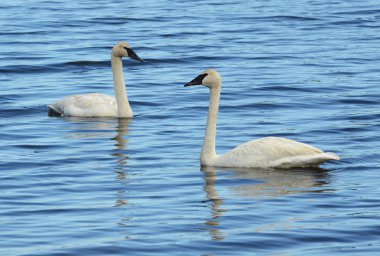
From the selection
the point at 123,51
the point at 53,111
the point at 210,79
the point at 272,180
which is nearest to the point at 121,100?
the point at 123,51

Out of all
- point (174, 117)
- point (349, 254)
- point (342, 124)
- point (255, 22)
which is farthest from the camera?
point (255, 22)

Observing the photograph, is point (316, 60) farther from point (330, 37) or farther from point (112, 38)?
point (112, 38)

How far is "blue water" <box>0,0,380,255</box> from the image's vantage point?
1187 cm

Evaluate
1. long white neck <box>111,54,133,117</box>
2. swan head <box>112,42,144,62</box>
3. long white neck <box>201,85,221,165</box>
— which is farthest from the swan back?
swan head <box>112,42,144,62</box>

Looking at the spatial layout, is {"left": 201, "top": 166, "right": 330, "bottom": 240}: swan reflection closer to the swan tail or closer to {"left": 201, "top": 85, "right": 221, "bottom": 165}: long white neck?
{"left": 201, "top": 85, "right": 221, "bottom": 165}: long white neck

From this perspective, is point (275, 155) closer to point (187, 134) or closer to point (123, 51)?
point (187, 134)

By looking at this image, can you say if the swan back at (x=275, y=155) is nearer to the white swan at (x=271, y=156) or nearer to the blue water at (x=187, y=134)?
the white swan at (x=271, y=156)

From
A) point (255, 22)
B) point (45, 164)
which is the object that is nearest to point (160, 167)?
point (45, 164)

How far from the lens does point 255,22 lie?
31828 millimetres

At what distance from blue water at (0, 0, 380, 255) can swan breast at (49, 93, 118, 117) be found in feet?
0.58

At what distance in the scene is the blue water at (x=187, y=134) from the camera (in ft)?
38.9

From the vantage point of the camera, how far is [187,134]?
1762 centimetres

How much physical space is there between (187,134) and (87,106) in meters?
2.14

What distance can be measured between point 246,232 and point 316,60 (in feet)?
44.4
